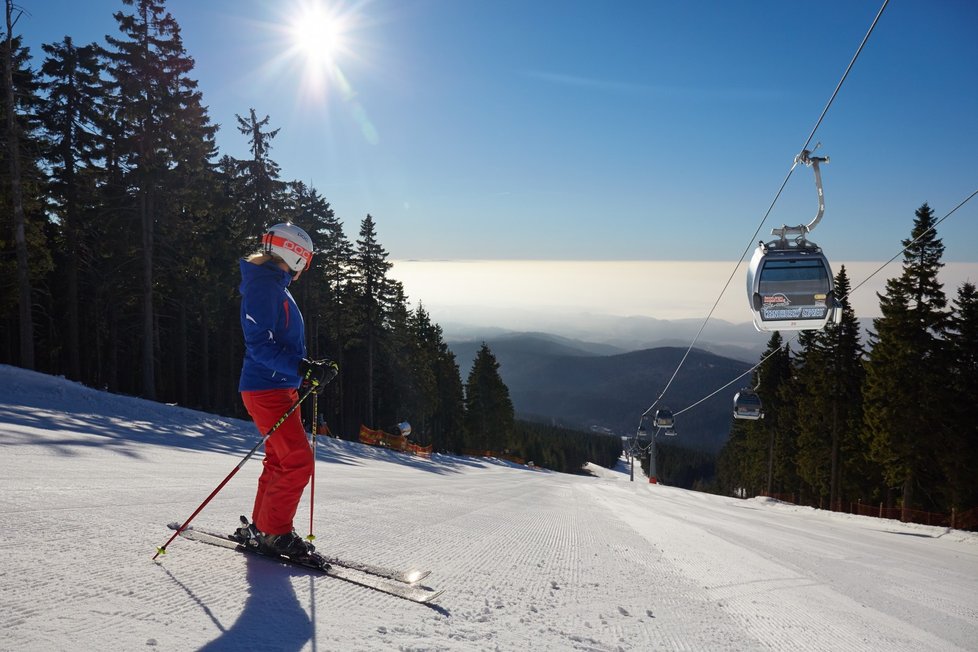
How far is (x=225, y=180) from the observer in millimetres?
37938

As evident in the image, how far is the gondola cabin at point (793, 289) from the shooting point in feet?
43.8

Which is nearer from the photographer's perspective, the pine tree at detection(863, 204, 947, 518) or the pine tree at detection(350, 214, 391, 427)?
the pine tree at detection(863, 204, 947, 518)

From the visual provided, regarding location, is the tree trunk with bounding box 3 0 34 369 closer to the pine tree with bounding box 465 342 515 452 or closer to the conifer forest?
the conifer forest

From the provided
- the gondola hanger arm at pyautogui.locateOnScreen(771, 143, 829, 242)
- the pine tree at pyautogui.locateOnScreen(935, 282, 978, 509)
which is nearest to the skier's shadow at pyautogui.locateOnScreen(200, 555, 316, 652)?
A: the gondola hanger arm at pyautogui.locateOnScreen(771, 143, 829, 242)

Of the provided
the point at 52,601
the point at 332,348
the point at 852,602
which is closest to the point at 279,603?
the point at 52,601

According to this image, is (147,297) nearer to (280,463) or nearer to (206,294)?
(206,294)

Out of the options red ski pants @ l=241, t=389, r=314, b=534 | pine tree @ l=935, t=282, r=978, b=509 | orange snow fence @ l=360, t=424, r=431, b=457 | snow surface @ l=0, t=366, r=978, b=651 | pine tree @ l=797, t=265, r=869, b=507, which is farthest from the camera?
pine tree @ l=797, t=265, r=869, b=507

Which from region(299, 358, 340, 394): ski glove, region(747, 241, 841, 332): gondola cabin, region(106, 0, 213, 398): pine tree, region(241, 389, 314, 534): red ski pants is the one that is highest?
region(106, 0, 213, 398): pine tree

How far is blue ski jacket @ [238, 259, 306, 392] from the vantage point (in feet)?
10.5

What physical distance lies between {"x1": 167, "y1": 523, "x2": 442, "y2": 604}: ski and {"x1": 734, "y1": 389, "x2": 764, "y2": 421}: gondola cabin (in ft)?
92.6

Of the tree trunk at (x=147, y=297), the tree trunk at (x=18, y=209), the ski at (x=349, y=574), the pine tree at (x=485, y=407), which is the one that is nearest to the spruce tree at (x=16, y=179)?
the tree trunk at (x=18, y=209)

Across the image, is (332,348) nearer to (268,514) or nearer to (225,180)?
(225,180)

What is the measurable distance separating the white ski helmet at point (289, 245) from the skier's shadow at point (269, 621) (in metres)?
1.84

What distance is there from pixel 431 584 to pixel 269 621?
0.92m
